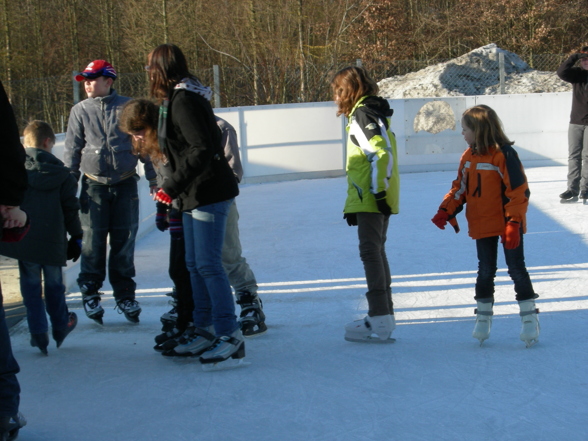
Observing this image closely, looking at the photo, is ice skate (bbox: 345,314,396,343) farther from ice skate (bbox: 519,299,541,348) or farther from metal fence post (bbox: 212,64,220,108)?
metal fence post (bbox: 212,64,220,108)

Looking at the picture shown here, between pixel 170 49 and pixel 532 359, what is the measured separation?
218cm

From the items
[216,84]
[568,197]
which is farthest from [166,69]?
[216,84]

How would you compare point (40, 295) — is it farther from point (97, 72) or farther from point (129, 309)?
point (97, 72)

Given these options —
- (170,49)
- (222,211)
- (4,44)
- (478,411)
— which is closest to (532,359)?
(478,411)

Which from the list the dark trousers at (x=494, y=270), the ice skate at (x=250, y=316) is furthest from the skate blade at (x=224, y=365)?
the dark trousers at (x=494, y=270)

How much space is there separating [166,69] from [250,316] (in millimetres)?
1449

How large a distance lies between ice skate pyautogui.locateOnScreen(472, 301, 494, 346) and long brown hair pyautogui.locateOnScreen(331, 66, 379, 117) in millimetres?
1183

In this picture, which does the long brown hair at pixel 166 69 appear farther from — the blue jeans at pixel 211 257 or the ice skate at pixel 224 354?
the ice skate at pixel 224 354

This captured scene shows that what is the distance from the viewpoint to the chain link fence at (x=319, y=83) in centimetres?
1376

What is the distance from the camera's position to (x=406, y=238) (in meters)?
6.24

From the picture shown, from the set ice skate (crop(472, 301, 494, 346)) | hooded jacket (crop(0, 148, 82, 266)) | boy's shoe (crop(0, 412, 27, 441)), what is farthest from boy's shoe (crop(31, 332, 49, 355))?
ice skate (crop(472, 301, 494, 346))

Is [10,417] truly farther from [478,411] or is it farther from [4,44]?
[4,44]

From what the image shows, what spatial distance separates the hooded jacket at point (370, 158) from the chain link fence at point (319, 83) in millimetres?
10055

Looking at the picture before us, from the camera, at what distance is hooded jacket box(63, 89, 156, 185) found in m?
4.06
